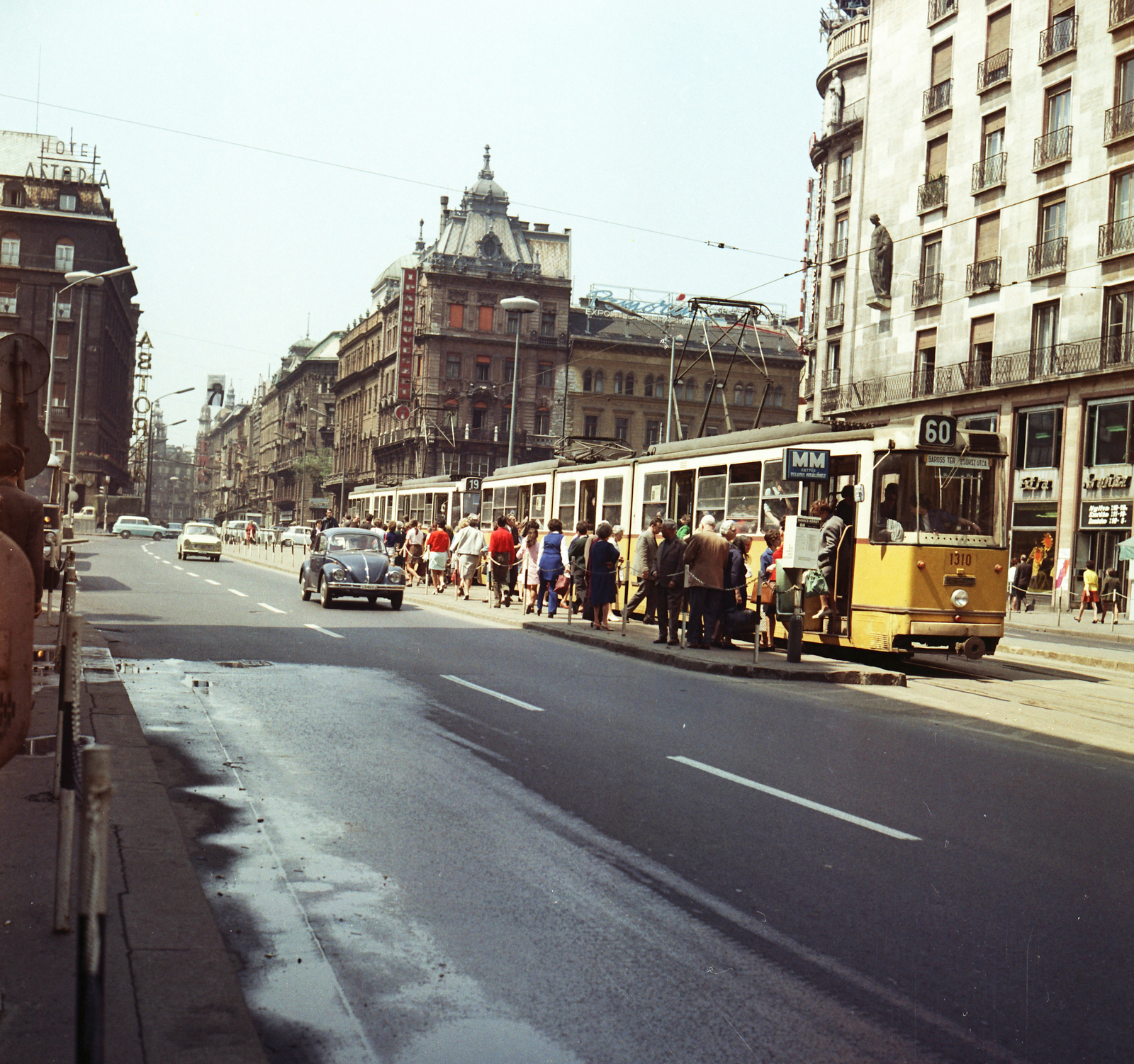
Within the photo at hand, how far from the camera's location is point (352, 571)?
80.0ft

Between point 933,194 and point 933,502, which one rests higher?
point 933,194

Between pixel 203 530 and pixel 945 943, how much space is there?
4591 centimetres

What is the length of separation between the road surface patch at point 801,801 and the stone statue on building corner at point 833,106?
48602 millimetres

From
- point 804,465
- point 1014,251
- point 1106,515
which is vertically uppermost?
point 1014,251

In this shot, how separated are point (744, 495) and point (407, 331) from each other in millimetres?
69229

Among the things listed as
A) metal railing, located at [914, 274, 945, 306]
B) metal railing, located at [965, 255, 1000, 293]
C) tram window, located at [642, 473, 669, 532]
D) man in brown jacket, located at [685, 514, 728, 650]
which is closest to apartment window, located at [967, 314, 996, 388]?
metal railing, located at [965, 255, 1000, 293]

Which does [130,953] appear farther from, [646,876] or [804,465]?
[804,465]

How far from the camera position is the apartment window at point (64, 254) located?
8425cm

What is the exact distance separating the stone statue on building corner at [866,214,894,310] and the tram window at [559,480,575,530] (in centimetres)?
2147

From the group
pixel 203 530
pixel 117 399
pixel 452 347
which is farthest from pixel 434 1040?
pixel 117 399

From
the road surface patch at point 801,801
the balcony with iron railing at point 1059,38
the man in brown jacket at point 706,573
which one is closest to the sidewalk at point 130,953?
the road surface patch at point 801,801

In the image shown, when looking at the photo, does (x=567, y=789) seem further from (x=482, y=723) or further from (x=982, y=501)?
(x=982, y=501)

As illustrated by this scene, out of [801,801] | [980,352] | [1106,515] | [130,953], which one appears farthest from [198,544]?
[130,953]

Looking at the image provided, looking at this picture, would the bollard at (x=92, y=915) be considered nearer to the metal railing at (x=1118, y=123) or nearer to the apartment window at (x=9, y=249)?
the metal railing at (x=1118, y=123)
